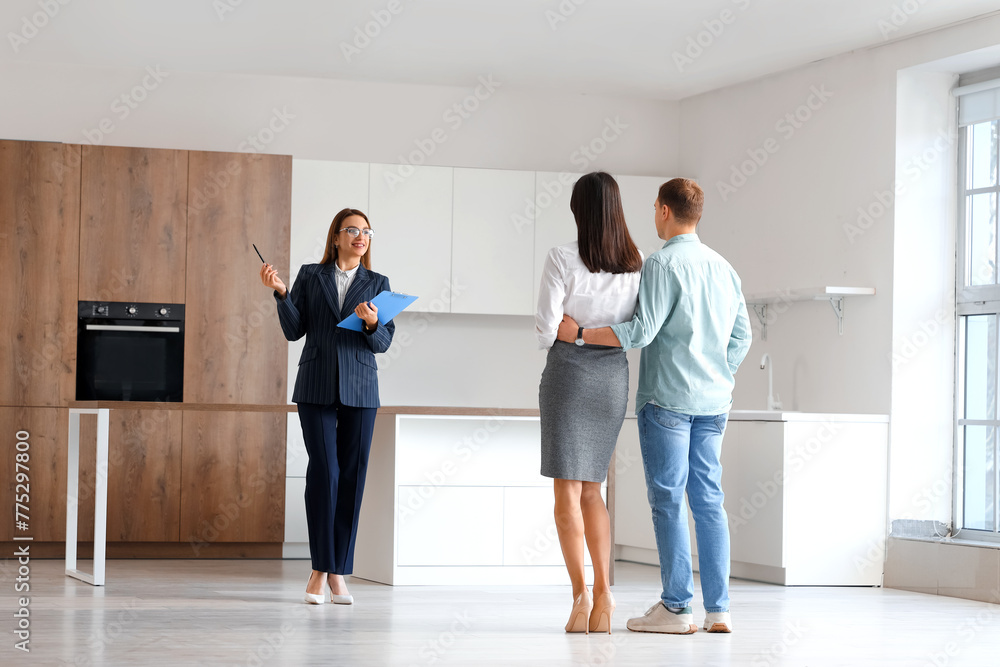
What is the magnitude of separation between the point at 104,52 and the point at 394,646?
150 inches

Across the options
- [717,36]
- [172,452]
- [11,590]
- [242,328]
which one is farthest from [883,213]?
[11,590]

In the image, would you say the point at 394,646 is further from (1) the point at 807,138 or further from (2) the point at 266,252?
(1) the point at 807,138

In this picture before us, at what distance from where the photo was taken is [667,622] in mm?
3385

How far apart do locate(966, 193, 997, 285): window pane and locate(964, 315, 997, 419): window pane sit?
7.1 inches

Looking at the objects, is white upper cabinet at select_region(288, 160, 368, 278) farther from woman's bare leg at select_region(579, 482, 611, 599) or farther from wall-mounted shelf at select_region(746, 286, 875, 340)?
woman's bare leg at select_region(579, 482, 611, 599)

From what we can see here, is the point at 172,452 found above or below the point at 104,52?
below

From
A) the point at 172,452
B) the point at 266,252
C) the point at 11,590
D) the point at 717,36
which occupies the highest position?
the point at 717,36

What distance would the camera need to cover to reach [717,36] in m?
5.32

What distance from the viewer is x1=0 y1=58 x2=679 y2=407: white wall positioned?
19.4ft
